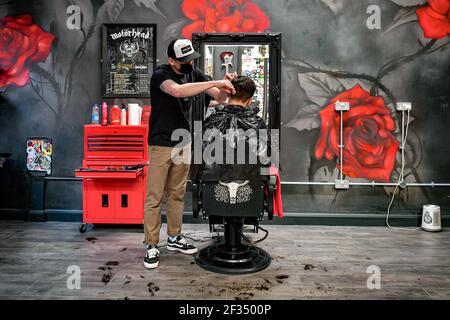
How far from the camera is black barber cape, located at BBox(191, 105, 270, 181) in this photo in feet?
7.79

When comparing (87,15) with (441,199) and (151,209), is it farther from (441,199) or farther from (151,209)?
(441,199)

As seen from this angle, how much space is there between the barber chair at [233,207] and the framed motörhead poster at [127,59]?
176 centimetres

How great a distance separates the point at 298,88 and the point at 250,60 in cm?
58

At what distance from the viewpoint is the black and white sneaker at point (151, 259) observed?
257 cm

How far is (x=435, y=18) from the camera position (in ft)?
12.0

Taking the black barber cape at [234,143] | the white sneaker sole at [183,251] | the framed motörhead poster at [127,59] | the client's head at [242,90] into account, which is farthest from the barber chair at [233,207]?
the framed motörhead poster at [127,59]

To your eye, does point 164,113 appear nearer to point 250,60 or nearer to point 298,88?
point 250,60

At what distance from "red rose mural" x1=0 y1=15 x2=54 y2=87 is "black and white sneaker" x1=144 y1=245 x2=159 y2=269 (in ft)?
8.18

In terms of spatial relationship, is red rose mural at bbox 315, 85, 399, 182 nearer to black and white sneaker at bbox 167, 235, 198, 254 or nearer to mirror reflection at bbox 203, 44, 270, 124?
mirror reflection at bbox 203, 44, 270, 124

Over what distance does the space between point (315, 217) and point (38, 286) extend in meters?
2.61

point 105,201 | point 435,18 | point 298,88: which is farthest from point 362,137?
point 105,201

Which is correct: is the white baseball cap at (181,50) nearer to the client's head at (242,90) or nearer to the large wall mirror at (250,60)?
the client's head at (242,90)

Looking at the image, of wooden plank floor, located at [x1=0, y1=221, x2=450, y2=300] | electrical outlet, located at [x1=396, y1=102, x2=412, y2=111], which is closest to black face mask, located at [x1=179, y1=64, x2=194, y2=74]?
wooden plank floor, located at [x1=0, y1=221, x2=450, y2=300]
